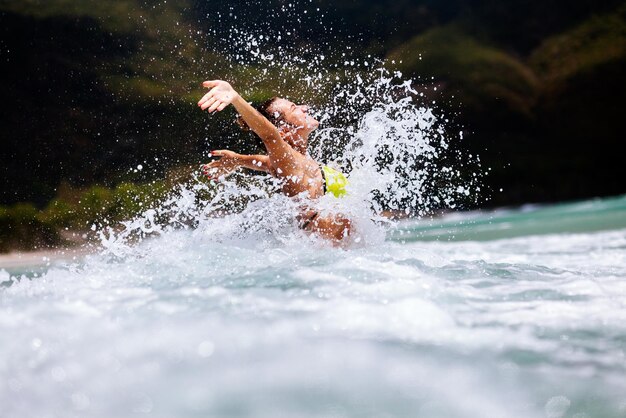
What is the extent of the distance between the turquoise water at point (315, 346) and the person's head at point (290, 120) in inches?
53.2

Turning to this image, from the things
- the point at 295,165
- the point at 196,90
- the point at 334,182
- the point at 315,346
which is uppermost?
the point at 196,90

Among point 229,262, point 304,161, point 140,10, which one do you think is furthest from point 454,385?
point 140,10

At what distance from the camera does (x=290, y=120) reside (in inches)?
151

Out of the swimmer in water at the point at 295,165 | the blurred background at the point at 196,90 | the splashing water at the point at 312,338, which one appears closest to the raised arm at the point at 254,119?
the swimmer in water at the point at 295,165

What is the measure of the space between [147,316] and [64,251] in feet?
39.2

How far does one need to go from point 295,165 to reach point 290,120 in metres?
0.41

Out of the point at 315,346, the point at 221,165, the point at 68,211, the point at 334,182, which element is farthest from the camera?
the point at 68,211

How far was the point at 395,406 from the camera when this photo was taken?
4.94 feet

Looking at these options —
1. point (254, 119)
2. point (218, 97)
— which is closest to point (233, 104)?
point (218, 97)

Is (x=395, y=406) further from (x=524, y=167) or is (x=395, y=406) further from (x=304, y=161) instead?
(x=524, y=167)

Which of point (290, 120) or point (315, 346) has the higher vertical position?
point (290, 120)

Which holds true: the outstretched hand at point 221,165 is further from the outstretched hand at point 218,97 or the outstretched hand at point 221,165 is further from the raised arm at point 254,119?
the outstretched hand at point 218,97

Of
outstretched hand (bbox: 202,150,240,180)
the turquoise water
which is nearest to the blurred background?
outstretched hand (bbox: 202,150,240,180)

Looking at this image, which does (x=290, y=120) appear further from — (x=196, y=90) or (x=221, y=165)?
(x=196, y=90)
